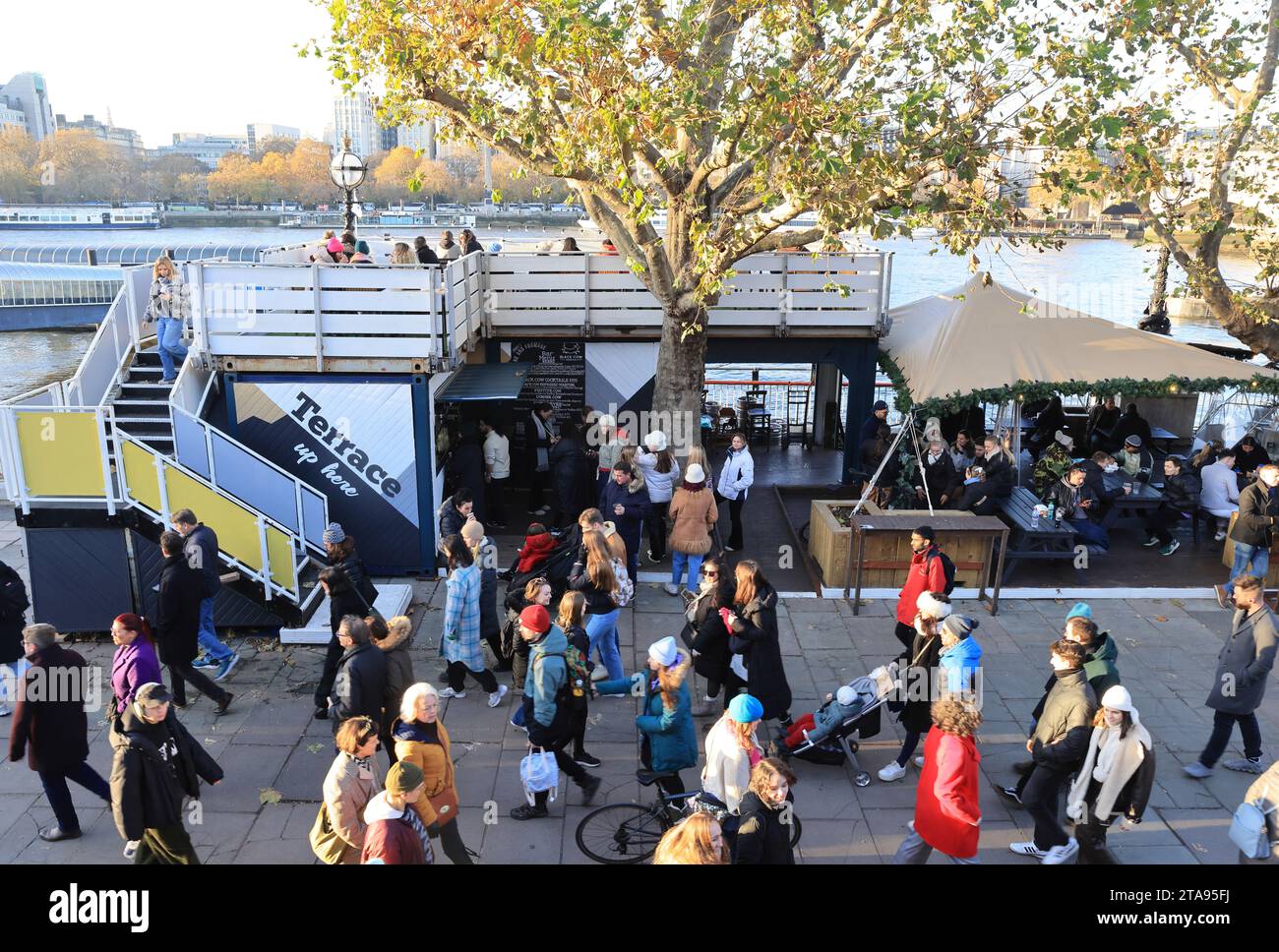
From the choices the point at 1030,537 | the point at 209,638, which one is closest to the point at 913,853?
the point at 209,638

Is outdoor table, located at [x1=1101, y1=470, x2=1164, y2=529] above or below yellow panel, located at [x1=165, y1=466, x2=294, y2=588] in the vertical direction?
below

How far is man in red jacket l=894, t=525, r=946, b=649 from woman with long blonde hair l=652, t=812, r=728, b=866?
163 inches

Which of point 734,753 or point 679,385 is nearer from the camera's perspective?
point 734,753

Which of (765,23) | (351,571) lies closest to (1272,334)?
(765,23)

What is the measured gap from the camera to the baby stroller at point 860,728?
7145mm

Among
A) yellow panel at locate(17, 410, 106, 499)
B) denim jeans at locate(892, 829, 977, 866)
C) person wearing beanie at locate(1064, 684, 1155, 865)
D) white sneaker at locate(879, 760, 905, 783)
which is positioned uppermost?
yellow panel at locate(17, 410, 106, 499)

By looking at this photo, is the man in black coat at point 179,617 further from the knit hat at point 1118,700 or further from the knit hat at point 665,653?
the knit hat at point 1118,700

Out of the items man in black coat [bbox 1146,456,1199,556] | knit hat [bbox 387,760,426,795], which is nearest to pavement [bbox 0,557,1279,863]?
knit hat [bbox 387,760,426,795]

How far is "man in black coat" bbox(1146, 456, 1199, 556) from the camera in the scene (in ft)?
40.8

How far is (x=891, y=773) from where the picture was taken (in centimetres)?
728

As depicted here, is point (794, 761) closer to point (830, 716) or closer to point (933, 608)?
point (830, 716)

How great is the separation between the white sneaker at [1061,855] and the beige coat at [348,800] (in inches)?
169

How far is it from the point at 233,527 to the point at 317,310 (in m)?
2.65

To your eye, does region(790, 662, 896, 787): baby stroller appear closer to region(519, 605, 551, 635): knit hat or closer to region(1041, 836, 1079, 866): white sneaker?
region(1041, 836, 1079, 866): white sneaker
